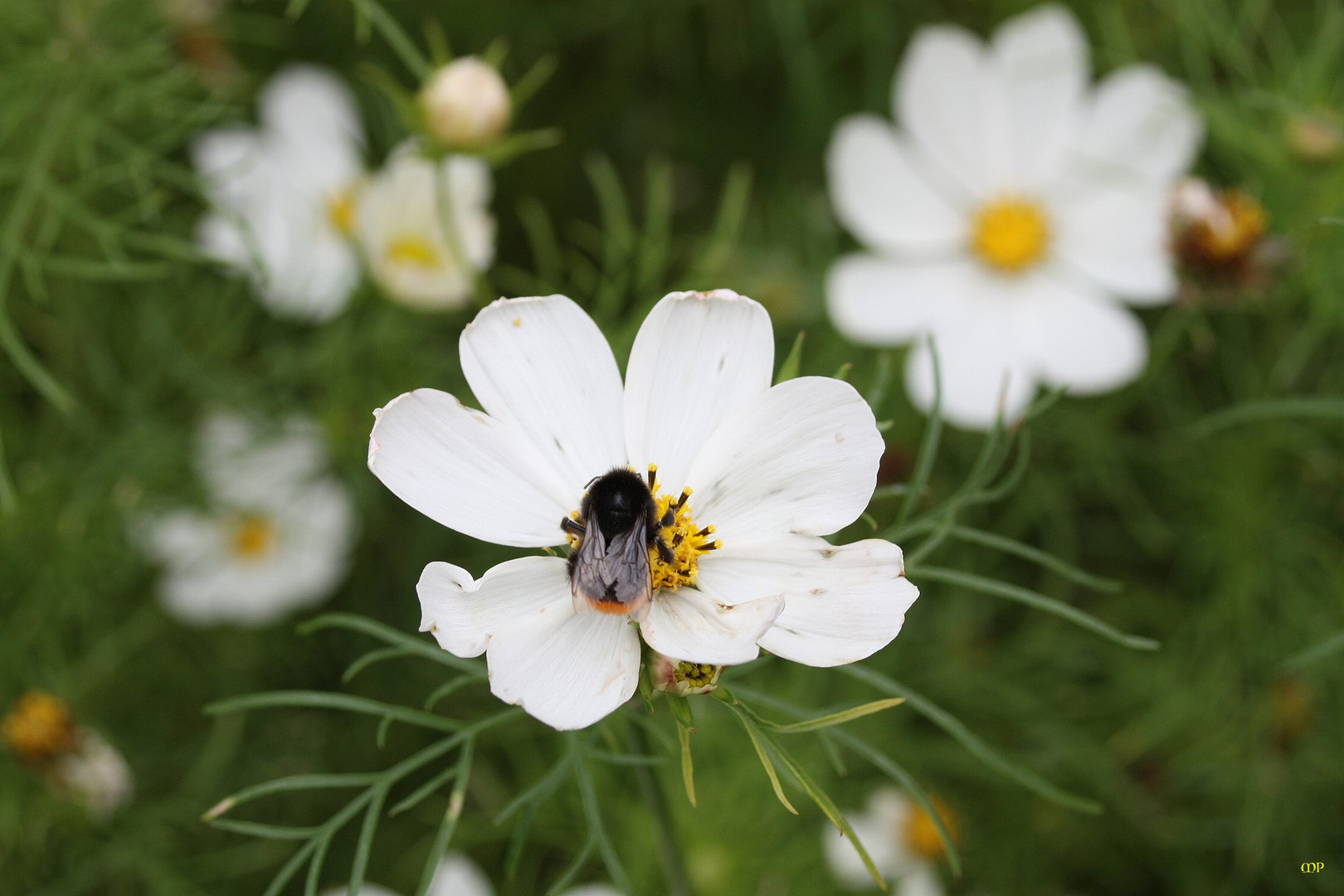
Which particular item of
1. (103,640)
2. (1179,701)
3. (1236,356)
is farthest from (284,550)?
(1236,356)

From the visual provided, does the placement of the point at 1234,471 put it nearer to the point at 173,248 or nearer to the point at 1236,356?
the point at 1236,356

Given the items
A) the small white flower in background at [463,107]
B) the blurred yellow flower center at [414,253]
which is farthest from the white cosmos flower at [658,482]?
the blurred yellow flower center at [414,253]

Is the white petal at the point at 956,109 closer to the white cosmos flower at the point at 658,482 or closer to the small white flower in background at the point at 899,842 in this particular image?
the small white flower in background at the point at 899,842

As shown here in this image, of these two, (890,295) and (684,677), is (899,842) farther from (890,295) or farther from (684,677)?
(684,677)

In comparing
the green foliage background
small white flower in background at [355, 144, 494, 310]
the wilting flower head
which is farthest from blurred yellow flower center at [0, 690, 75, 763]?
small white flower in background at [355, 144, 494, 310]

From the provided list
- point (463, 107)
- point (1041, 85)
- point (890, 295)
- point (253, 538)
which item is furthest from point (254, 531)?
point (1041, 85)
